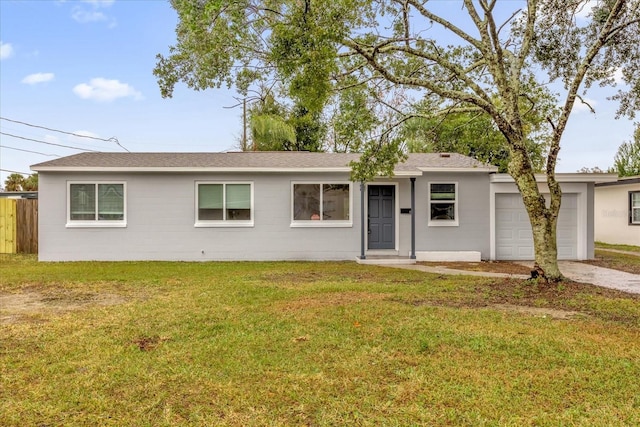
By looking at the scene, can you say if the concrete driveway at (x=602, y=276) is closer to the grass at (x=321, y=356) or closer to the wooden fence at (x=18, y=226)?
the grass at (x=321, y=356)

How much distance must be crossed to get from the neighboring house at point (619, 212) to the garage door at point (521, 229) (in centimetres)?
638

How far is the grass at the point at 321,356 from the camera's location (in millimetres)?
3295

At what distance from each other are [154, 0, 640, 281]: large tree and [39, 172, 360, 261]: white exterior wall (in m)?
3.87

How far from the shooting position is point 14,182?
3684cm

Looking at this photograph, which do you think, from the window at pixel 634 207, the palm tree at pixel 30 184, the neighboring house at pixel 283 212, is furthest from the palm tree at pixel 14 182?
the window at pixel 634 207

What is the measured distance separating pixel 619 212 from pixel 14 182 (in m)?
42.5

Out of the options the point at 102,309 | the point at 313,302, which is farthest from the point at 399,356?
the point at 102,309

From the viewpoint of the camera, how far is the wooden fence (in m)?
15.0

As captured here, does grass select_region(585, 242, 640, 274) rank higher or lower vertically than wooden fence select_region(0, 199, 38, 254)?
lower

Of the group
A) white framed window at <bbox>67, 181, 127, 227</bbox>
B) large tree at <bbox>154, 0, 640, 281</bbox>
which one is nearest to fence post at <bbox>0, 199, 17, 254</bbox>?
white framed window at <bbox>67, 181, 127, 227</bbox>

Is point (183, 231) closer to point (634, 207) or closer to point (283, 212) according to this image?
point (283, 212)

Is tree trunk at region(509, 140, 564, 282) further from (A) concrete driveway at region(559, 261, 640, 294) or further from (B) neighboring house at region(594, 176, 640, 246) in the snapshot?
(B) neighboring house at region(594, 176, 640, 246)

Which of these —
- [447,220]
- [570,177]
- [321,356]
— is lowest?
[321,356]

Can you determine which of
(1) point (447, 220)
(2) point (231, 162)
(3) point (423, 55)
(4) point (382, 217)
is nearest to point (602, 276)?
(1) point (447, 220)
